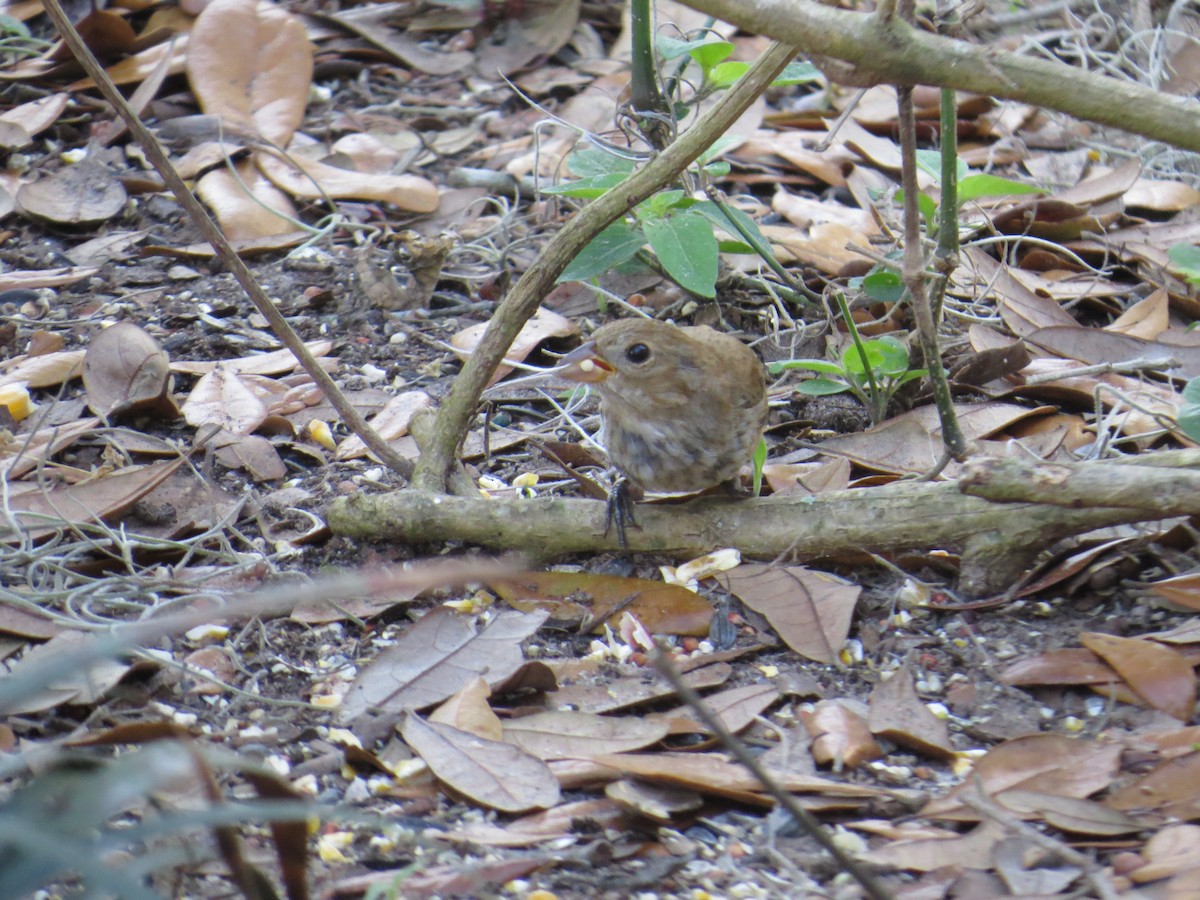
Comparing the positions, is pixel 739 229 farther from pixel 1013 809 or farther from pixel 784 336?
pixel 1013 809

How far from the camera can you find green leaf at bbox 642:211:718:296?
400 cm

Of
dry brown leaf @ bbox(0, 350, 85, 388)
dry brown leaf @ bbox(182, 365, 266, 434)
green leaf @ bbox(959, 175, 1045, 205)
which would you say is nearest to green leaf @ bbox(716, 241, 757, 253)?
green leaf @ bbox(959, 175, 1045, 205)

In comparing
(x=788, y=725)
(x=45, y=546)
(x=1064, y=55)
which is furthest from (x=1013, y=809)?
(x=1064, y=55)

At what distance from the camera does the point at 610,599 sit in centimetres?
347

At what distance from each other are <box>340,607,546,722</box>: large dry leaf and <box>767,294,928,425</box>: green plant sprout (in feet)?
4.27

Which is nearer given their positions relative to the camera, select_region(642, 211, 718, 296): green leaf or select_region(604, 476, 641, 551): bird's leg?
select_region(604, 476, 641, 551): bird's leg

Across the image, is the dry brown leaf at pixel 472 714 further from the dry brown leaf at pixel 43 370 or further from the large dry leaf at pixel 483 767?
the dry brown leaf at pixel 43 370

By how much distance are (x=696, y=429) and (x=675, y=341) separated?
0.30 meters

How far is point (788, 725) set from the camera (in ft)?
9.64

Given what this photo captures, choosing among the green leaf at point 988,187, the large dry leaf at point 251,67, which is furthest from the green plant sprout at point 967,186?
the large dry leaf at point 251,67

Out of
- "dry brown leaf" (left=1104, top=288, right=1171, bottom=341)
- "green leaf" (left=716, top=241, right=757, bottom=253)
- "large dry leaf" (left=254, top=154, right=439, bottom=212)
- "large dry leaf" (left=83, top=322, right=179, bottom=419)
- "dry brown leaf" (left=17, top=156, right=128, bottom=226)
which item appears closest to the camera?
"large dry leaf" (left=83, top=322, right=179, bottom=419)

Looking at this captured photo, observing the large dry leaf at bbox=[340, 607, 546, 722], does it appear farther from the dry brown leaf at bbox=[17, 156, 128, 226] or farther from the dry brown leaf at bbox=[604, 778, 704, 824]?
the dry brown leaf at bbox=[17, 156, 128, 226]

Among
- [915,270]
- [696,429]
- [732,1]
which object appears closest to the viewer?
[732,1]

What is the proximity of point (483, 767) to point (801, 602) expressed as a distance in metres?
1.02
